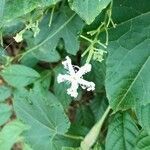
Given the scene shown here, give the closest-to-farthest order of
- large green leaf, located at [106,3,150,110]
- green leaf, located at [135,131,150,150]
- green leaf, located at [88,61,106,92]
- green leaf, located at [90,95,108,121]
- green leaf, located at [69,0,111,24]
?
green leaf, located at [69,0,111,24]
large green leaf, located at [106,3,150,110]
green leaf, located at [135,131,150,150]
green leaf, located at [88,61,106,92]
green leaf, located at [90,95,108,121]

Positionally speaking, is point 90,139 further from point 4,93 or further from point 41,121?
point 4,93

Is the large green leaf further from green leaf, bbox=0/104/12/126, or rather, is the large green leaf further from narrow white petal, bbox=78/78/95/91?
green leaf, bbox=0/104/12/126

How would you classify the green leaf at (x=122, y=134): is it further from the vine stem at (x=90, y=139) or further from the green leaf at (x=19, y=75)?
the green leaf at (x=19, y=75)

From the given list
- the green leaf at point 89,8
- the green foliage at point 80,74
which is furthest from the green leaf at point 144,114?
the green leaf at point 89,8

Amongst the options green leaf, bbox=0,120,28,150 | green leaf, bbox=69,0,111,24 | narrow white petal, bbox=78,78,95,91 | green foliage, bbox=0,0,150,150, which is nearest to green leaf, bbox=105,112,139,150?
green foliage, bbox=0,0,150,150

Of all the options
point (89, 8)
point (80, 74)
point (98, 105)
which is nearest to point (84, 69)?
point (80, 74)

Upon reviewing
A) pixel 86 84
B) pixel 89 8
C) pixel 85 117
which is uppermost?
pixel 89 8

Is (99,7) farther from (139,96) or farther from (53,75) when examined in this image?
(53,75)
